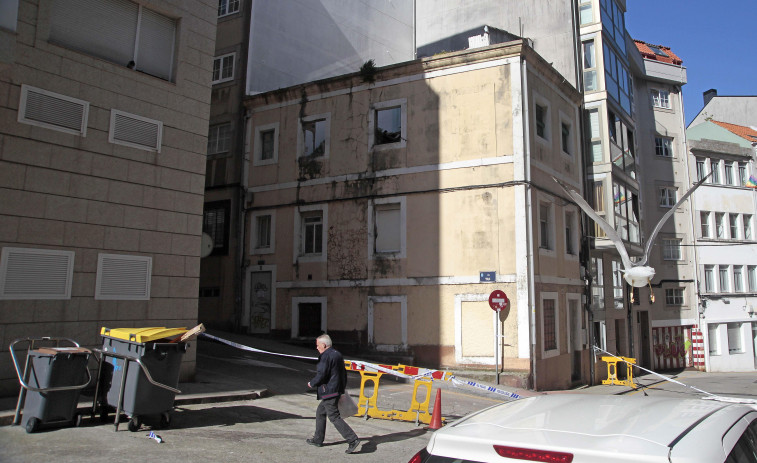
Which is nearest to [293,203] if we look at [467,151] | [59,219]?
[467,151]

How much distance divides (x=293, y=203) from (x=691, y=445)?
61.1ft

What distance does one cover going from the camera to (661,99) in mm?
33344

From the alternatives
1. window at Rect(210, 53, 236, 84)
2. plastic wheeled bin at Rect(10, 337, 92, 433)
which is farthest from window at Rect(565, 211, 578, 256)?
plastic wheeled bin at Rect(10, 337, 92, 433)

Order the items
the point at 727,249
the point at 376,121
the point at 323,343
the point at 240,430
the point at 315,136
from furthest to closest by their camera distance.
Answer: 1. the point at 727,249
2. the point at 315,136
3. the point at 376,121
4. the point at 240,430
5. the point at 323,343

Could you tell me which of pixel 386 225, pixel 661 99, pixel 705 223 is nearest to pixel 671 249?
pixel 705 223

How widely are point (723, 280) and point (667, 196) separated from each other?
5.54m

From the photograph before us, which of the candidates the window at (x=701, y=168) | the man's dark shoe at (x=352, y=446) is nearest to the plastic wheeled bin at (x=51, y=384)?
the man's dark shoe at (x=352, y=446)

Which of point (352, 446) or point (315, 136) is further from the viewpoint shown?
point (315, 136)

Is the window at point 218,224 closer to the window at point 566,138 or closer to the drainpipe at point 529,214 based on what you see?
the drainpipe at point 529,214

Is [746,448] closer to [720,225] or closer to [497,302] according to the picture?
[497,302]

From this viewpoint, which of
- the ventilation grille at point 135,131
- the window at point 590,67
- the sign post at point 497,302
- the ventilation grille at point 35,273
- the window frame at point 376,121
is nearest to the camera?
the ventilation grille at point 35,273

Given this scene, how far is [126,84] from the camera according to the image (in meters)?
11.0

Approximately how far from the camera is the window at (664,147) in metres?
32.4

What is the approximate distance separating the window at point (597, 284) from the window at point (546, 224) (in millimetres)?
4138
